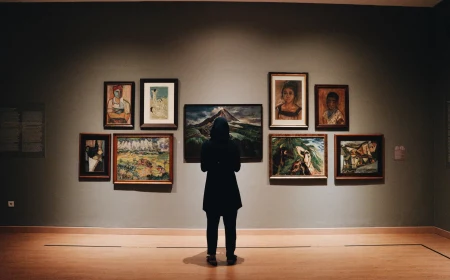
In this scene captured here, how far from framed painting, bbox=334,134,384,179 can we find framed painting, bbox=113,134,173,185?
104 inches

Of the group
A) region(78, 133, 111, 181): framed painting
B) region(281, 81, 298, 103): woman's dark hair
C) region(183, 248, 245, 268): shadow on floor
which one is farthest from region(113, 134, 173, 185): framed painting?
region(281, 81, 298, 103): woman's dark hair

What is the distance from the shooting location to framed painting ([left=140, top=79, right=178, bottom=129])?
610cm

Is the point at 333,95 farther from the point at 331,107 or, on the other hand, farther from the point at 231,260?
the point at 231,260

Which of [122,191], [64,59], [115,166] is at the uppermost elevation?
[64,59]

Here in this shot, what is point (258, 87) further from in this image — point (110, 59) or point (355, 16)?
point (110, 59)

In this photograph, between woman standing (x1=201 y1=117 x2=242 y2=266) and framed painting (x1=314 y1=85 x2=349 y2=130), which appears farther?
framed painting (x1=314 y1=85 x2=349 y2=130)

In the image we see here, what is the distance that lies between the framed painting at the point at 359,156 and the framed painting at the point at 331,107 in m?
0.22

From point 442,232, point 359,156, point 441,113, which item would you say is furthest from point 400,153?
point 442,232

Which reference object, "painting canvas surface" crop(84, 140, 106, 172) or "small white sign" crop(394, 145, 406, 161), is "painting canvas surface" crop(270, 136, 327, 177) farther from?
"painting canvas surface" crop(84, 140, 106, 172)

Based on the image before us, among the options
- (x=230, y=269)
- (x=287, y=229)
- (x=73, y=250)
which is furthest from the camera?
(x=287, y=229)

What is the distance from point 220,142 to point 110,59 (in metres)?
2.78

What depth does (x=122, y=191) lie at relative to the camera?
20.1 ft

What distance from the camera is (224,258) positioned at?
4.77 m

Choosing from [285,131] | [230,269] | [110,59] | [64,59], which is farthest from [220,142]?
[64,59]
